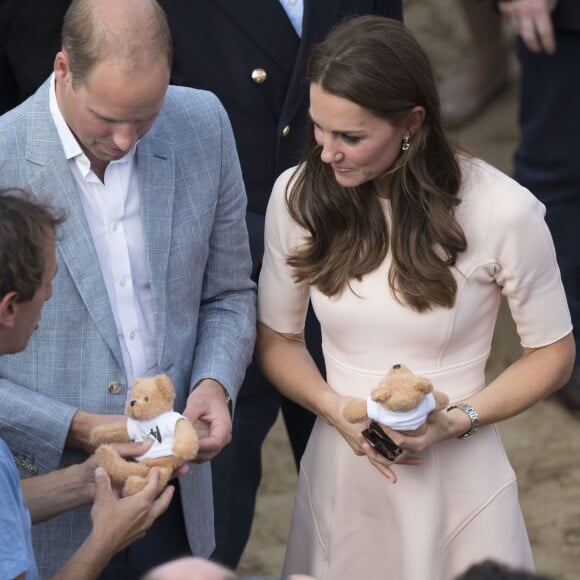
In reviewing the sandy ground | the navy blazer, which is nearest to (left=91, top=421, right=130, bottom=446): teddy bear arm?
the navy blazer

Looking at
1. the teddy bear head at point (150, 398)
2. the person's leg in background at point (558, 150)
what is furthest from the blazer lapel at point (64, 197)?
the person's leg in background at point (558, 150)

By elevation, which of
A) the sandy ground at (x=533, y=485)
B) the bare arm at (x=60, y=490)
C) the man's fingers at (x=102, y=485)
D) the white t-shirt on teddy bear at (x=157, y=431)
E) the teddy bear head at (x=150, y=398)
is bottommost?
the sandy ground at (x=533, y=485)

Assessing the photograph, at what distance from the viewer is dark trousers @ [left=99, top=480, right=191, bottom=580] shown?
10.9 feet

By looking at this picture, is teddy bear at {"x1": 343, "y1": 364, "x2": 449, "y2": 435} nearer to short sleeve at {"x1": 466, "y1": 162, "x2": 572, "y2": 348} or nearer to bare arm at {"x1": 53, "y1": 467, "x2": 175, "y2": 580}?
short sleeve at {"x1": 466, "y1": 162, "x2": 572, "y2": 348}

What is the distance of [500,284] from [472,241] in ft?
0.42

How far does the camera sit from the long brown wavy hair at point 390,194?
10.0 feet

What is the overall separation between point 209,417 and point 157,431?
21cm

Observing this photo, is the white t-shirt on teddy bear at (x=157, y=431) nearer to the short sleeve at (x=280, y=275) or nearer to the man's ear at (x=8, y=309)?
the man's ear at (x=8, y=309)

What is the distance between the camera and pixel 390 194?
3.21 meters

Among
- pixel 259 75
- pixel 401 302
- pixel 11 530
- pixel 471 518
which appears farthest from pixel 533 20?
pixel 11 530

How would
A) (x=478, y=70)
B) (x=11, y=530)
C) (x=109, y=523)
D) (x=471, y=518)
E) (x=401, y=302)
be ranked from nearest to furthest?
1. (x=11, y=530)
2. (x=109, y=523)
3. (x=401, y=302)
4. (x=471, y=518)
5. (x=478, y=70)

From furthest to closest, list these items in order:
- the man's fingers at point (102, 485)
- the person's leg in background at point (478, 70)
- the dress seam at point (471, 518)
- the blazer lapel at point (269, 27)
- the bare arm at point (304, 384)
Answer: the person's leg in background at point (478, 70), the blazer lapel at point (269, 27), the dress seam at point (471, 518), the bare arm at point (304, 384), the man's fingers at point (102, 485)

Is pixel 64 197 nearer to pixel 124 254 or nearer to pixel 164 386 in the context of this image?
pixel 124 254

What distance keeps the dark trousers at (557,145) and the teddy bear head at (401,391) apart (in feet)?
7.96
